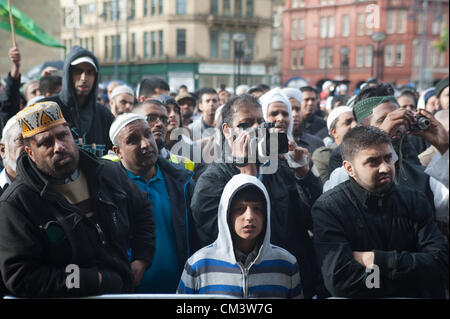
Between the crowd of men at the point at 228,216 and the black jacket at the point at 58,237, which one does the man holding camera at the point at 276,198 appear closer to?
the crowd of men at the point at 228,216

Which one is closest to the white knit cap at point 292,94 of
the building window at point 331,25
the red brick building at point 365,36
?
the red brick building at point 365,36

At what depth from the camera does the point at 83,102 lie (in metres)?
3.97

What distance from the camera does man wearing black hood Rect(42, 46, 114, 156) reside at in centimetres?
385

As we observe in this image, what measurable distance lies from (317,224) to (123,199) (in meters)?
0.99

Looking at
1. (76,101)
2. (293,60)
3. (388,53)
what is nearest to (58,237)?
(76,101)

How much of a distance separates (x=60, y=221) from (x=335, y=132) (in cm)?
276

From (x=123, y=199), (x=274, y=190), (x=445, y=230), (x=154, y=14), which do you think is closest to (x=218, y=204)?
(x=274, y=190)

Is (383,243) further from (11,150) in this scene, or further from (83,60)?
(83,60)

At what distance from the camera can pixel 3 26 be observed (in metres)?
5.36

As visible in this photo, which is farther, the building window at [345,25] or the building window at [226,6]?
the building window at [226,6]

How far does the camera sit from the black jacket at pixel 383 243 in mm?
2277

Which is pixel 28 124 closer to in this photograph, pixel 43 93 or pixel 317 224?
pixel 317 224

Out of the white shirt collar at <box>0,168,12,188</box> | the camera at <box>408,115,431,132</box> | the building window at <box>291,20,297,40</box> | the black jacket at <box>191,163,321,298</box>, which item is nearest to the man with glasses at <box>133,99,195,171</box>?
the black jacket at <box>191,163,321,298</box>
